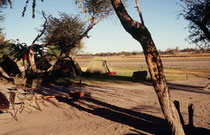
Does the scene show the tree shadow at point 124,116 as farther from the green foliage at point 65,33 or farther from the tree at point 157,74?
the green foliage at point 65,33

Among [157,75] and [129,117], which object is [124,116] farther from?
[157,75]

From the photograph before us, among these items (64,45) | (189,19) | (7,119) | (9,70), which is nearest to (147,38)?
(189,19)

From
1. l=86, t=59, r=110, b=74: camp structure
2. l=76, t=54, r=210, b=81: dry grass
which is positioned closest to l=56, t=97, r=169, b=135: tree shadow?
l=76, t=54, r=210, b=81: dry grass

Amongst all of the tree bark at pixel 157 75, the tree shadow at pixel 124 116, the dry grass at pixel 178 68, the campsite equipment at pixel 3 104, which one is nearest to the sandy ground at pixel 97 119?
the tree shadow at pixel 124 116

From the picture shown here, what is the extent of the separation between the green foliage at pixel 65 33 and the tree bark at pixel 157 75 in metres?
12.4

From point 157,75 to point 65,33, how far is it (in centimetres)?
1407

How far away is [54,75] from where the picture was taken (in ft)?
60.2

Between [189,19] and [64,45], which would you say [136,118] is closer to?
[189,19]

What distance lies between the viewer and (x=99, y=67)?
2169cm

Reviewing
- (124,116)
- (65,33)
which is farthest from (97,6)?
(124,116)

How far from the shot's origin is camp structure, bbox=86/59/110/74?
21438 millimetres

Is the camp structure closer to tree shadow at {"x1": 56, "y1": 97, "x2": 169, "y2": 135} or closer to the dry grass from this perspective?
the dry grass

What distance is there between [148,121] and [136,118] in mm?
493

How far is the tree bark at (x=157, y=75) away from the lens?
14.4 ft
